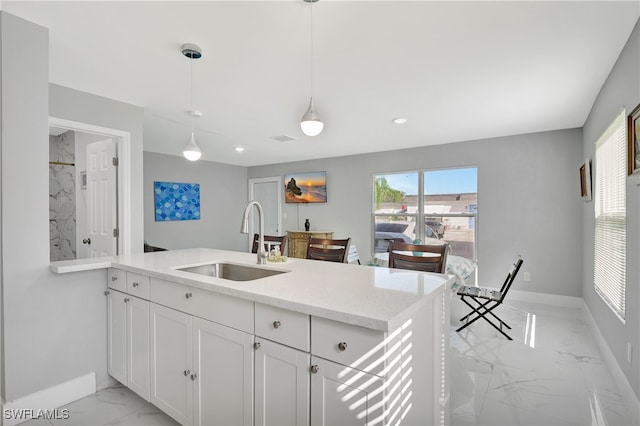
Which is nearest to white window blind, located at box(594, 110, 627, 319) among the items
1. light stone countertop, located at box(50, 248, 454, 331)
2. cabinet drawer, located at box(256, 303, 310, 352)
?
light stone countertop, located at box(50, 248, 454, 331)

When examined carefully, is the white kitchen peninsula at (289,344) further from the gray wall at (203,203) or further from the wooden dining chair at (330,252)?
the gray wall at (203,203)

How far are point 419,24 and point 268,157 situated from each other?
4952mm

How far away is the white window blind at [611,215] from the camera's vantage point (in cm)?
230

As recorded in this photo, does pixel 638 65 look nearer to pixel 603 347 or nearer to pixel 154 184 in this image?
pixel 603 347

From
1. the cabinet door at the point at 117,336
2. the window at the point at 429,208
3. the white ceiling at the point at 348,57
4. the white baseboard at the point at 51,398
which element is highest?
the white ceiling at the point at 348,57

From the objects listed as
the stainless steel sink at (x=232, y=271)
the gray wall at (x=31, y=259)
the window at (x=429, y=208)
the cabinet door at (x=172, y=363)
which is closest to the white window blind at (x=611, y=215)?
the window at (x=429, y=208)

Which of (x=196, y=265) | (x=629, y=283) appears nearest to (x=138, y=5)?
(x=196, y=265)

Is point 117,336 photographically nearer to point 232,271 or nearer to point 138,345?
point 138,345

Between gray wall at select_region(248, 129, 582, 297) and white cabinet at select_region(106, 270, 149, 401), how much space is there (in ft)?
15.1

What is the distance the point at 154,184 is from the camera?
6.11 meters

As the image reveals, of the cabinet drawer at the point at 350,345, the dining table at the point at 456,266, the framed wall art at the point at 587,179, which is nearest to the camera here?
the cabinet drawer at the point at 350,345

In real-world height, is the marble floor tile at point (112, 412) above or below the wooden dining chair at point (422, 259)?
below

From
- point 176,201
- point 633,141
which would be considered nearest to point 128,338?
point 633,141

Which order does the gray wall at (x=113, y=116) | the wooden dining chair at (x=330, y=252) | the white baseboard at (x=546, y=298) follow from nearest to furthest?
the gray wall at (x=113, y=116) < the wooden dining chair at (x=330, y=252) < the white baseboard at (x=546, y=298)
